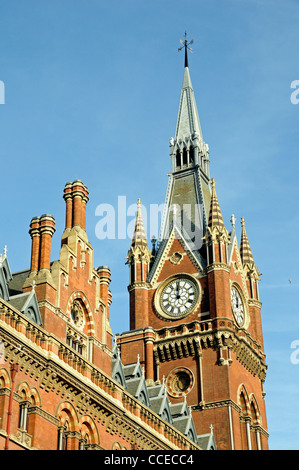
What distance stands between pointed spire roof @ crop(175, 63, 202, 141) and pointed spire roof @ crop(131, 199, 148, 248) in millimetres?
10893

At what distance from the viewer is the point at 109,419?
159 ft

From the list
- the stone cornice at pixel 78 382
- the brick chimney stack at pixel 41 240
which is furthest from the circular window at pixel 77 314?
the stone cornice at pixel 78 382

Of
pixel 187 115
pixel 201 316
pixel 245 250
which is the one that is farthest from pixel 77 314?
pixel 187 115

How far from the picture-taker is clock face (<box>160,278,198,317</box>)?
249 ft

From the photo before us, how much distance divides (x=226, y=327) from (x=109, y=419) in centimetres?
2497

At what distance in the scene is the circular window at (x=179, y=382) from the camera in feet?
236

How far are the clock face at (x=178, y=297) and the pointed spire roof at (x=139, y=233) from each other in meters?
4.78

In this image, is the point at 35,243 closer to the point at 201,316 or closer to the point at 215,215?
the point at 201,316

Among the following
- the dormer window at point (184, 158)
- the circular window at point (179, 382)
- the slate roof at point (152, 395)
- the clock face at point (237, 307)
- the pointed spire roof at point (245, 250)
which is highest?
the dormer window at point (184, 158)

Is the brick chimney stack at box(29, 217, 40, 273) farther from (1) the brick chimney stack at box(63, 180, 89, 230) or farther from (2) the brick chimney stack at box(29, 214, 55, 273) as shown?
(1) the brick chimney stack at box(63, 180, 89, 230)

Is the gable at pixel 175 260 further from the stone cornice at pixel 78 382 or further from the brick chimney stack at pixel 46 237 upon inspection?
the brick chimney stack at pixel 46 237

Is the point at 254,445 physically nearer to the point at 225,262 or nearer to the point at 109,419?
the point at 225,262

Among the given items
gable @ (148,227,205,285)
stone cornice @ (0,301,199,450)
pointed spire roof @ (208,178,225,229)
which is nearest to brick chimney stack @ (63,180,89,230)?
stone cornice @ (0,301,199,450)
